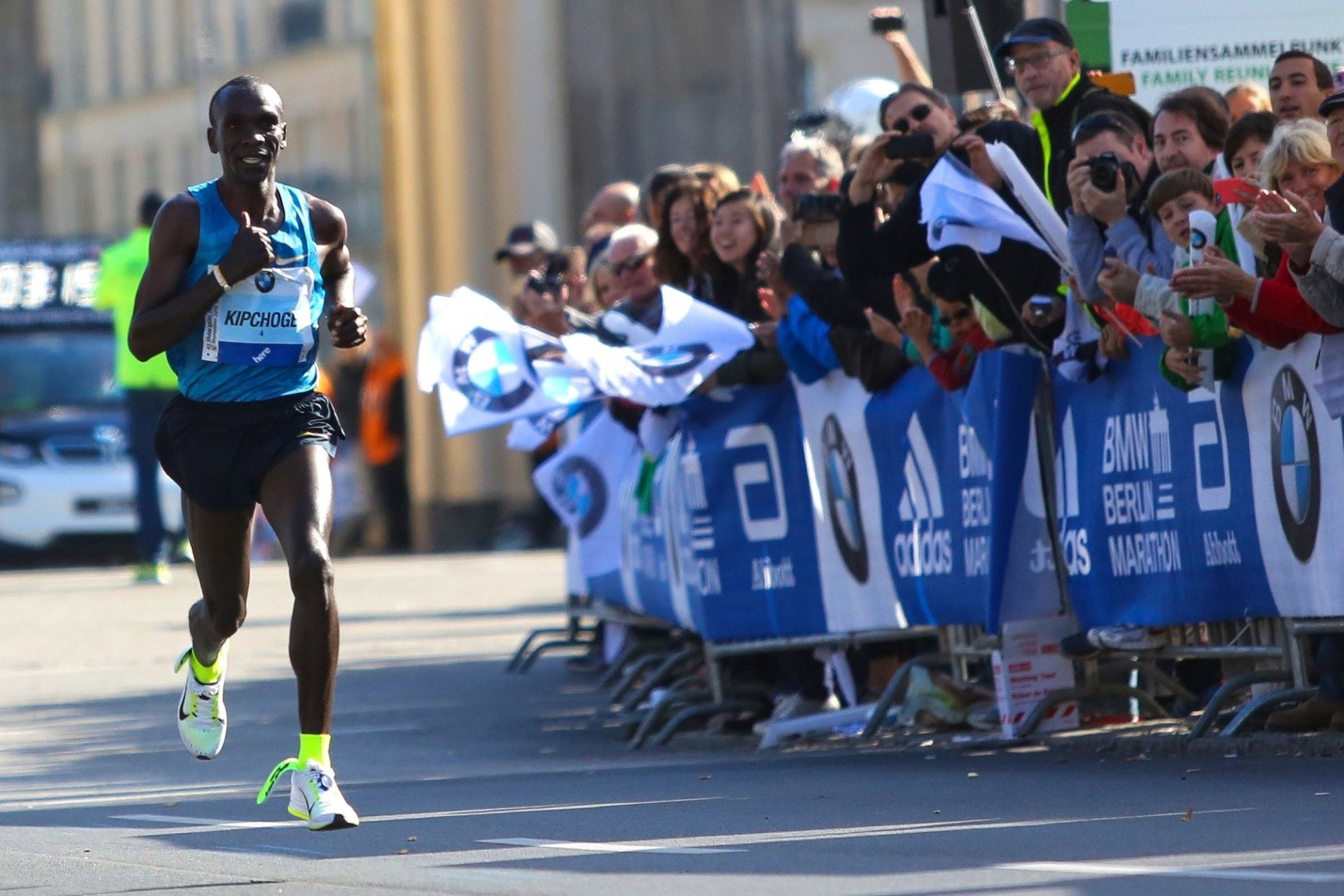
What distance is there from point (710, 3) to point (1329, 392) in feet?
86.7

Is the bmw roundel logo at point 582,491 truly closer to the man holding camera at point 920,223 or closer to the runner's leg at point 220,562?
the man holding camera at point 920,223

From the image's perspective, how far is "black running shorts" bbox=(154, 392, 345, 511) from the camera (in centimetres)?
766

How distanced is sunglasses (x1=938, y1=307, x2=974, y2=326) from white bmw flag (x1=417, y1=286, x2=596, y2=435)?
2.44m

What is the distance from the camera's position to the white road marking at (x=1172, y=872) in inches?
238

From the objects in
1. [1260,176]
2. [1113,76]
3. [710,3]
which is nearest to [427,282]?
[710,3]

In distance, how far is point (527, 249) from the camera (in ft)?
50.7

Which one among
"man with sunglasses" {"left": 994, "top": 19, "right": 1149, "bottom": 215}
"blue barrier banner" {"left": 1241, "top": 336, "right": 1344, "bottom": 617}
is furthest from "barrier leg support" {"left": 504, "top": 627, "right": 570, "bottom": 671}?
"blue barrier banner" {"left": 1241, "top": 336, "right": 1344, "bottom": 617}

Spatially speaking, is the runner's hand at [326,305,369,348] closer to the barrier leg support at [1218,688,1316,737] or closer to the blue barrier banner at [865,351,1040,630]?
the blue barrier banner at [865,351,1040,630]

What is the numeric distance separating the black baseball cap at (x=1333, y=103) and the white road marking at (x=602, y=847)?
115 inches

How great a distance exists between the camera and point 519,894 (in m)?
6.30

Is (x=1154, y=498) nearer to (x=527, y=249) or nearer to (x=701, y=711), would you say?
(x=701, y=711)

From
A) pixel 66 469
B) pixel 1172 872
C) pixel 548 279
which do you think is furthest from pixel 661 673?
pixel 66 469

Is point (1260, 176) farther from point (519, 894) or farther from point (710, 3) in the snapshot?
point (710, 3)

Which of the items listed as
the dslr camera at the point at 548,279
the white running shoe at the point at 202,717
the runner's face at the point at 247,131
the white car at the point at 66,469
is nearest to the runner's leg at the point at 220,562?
the white running shoe at the point at 202,717
